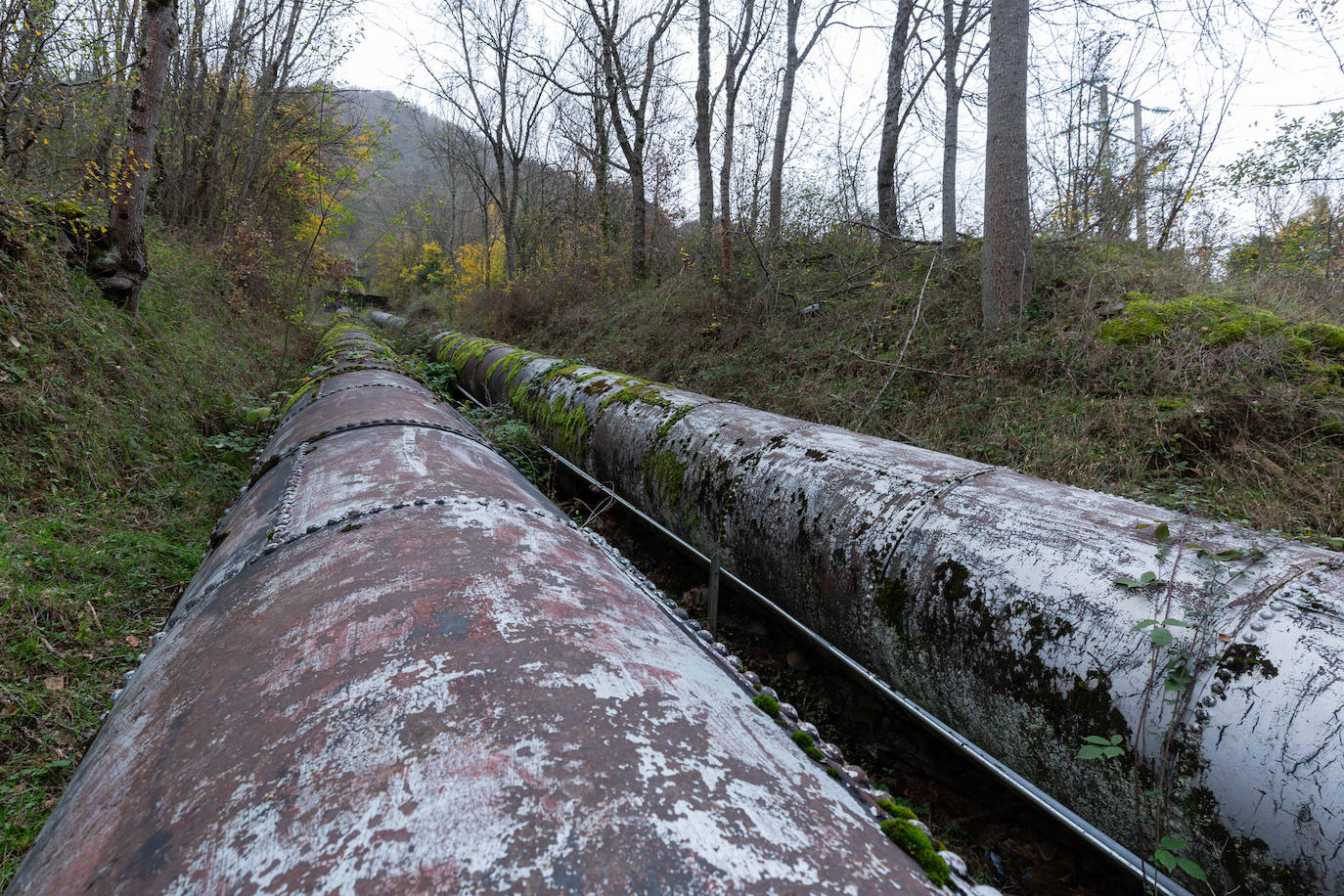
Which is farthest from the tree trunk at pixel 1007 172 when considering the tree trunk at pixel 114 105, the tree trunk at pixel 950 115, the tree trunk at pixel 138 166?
the tree trunk at pixel 114 105

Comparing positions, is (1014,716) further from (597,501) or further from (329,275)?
(329,275)

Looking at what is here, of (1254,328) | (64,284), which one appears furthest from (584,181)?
(1254,328)

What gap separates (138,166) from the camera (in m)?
4.83

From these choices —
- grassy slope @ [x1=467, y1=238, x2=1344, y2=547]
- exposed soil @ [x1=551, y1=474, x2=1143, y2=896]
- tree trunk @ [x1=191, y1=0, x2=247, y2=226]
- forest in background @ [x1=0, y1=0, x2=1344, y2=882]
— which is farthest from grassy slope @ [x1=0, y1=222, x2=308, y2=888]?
tree trunk @ [x1=191, y1=0, x2=247, y2=226]

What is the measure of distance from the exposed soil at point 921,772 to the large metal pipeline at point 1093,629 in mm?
A: 490

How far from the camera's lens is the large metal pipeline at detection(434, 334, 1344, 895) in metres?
1.32

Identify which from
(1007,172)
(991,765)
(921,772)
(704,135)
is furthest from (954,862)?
(704,135)

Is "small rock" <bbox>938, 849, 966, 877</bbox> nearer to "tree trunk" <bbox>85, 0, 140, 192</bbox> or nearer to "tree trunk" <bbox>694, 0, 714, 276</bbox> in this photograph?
"tree trunk" <bbox>85, 0, 140, 192</bbox>

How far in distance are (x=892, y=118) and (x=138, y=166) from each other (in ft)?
28.4

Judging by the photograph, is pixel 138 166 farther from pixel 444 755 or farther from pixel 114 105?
pixel 444 755

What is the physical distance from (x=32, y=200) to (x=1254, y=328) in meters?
9.16

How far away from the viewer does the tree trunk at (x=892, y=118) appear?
8156 millimetres

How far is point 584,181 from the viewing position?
703 inches

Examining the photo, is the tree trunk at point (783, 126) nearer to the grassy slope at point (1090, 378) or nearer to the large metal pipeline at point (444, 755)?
the grassy slope at point (1090, 378)
